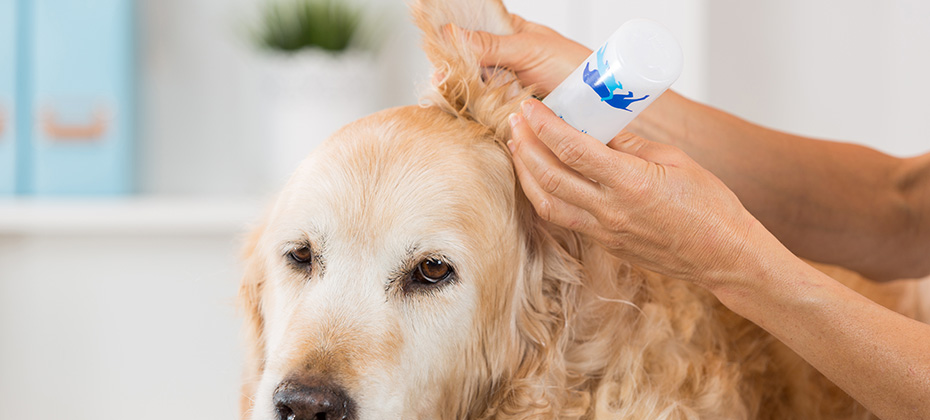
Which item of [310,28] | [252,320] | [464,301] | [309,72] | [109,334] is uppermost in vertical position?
[310,28]

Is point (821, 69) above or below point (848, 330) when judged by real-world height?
above

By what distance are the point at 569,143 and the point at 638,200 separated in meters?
0.08

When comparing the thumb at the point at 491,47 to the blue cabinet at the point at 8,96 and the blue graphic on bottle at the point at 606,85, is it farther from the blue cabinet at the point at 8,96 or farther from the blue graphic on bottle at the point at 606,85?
the blue cabinet at the point at 8,96

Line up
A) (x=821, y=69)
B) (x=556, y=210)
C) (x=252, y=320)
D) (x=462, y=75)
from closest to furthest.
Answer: (x=556, y=210)
(x=462, y=75)
(x=252, y=320)
(x=821, y=69)

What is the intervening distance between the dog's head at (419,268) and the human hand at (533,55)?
26 mm

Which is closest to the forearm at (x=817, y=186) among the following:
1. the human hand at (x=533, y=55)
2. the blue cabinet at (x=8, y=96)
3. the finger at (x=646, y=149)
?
the human hand at (x=533, y=55)

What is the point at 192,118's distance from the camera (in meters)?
2.07

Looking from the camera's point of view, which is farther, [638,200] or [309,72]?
[309,72]

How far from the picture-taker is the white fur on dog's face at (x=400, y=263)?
2.43 feet

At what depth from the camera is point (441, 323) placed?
2.57 feet

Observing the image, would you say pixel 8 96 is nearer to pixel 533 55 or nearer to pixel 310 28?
pixel 310 28

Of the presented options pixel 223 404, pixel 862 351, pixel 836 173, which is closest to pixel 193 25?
pixel 223 404

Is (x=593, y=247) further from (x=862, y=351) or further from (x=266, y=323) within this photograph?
(x=266, y=323)

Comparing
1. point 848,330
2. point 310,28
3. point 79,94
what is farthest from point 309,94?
point 848,330
